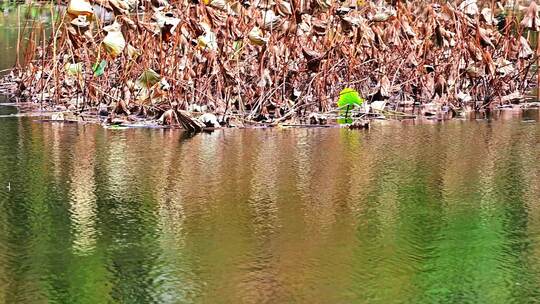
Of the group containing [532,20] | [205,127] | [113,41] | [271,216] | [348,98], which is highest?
[532,20]

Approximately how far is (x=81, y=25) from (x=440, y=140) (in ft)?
9.06

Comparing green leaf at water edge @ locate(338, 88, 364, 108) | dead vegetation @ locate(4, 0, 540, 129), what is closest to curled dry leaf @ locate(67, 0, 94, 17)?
dead vegetation @ locate(4, 0, 540, 129)

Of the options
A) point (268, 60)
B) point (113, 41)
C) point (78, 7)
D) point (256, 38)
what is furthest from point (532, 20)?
point (78, 7)

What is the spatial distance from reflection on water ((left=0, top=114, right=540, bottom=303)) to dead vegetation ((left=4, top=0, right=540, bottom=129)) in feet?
1.86

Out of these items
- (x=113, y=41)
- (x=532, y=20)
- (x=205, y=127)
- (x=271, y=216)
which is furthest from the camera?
(x=532, y=20)

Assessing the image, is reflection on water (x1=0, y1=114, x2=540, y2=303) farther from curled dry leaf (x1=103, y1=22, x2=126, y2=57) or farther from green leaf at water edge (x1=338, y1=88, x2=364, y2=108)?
curled dry leaf (x1=103, y1=22, x2=126, y2=57)

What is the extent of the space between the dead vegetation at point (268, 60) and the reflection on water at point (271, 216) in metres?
0.57

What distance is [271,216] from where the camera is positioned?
208 inches

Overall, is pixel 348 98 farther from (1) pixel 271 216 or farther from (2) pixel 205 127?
(1) pixel 271 216

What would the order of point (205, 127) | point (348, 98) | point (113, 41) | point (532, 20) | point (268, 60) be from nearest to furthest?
point (205, 127) < point (113, 41) < point (348, 98) < point (268, 60) < point (532, 20)

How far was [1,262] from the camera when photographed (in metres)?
4.51

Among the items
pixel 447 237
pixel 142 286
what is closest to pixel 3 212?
pixel 142 286

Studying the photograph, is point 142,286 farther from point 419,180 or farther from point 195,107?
point 195,107

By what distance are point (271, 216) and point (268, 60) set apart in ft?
11.0
